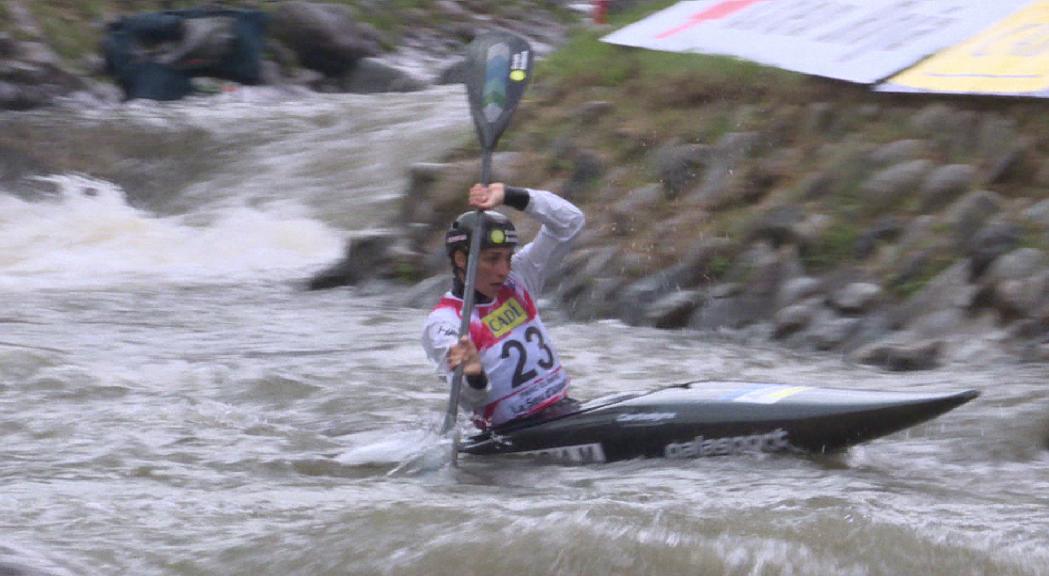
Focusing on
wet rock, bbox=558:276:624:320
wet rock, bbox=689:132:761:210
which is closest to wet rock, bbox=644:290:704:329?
wet rock, bbox=558:276:624:320

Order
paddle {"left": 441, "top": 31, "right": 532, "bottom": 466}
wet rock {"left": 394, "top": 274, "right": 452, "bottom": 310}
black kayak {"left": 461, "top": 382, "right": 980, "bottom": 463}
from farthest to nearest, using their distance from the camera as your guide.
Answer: wet rock {"left": 394, "top": 274, "right": 452, "bottom": 310} < paddle {"left": 441, "top": 31, "right": 532, "bottom": 466} < black kayak {"left": 461, "top": 382, "right": 980, "bottom": 463}

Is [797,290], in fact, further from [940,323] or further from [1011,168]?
[1011,168]

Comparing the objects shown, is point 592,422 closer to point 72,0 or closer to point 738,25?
point 738,25

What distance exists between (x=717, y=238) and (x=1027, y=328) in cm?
210

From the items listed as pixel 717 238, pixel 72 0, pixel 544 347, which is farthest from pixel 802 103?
pixel 72 0

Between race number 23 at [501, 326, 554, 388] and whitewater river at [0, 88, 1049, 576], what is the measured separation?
12.6 inches

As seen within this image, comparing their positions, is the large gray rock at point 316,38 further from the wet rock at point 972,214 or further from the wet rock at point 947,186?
the wet rock at point 972,214

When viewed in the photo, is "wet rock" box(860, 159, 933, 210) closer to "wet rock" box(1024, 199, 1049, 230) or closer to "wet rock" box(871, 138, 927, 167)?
"wet rock" box(871, 138, 927, 167)

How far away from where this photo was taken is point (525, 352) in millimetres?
6070

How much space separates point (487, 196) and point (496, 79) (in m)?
1.20

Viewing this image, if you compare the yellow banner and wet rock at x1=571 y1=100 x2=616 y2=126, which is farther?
wet rock at x1=571 y1=100 x2=616 y2=126

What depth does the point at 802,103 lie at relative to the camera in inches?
388

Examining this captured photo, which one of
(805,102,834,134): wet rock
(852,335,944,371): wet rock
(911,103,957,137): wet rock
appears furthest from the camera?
(805,102,834,134): wet rock

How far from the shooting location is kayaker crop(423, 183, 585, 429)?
19.6ft
